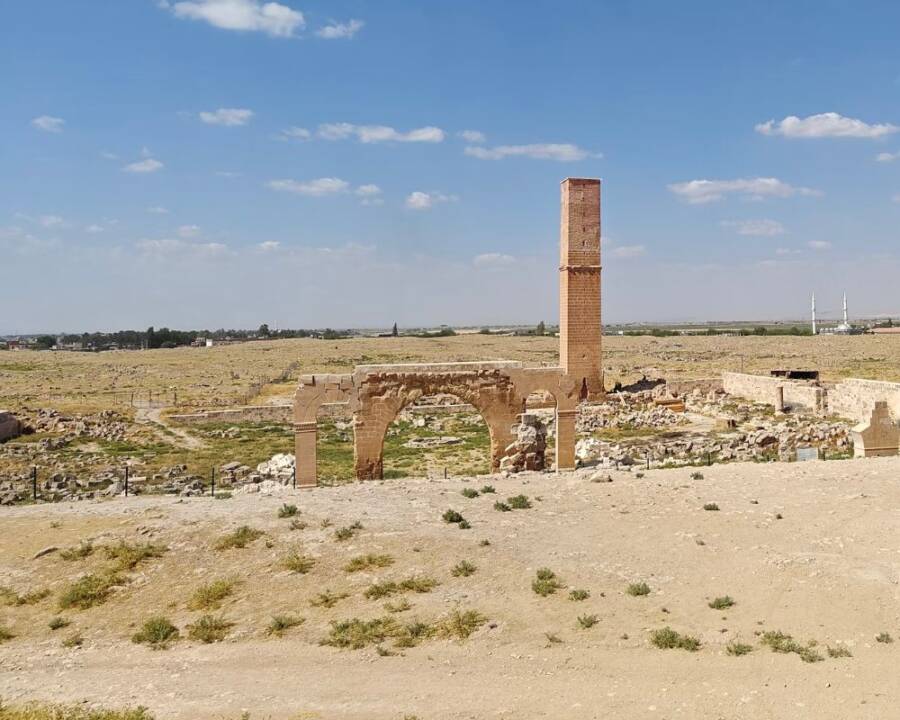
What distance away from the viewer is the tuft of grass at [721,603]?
29.9 ft

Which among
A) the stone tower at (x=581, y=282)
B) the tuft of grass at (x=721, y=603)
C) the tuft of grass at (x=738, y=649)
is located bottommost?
the tuft of grass at (x=738, y=649)

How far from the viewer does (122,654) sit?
880 centimetres

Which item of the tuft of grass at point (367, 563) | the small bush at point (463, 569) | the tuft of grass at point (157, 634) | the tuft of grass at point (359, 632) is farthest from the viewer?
the tuft of grass at point (367, 563)

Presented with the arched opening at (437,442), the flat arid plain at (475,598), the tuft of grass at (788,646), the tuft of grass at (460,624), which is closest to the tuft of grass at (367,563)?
the flat arid plain at (475,598)

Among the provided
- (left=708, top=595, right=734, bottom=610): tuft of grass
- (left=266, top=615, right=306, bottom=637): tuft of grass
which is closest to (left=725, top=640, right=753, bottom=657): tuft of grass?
(left=708, top=595, right=734, bottom=610): tuft of grass

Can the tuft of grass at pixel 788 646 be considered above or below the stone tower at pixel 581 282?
below

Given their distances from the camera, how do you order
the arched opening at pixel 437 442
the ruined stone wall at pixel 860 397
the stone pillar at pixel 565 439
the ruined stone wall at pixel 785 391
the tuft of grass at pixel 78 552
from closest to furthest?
1. the tuft of grass at pixel 78 552
2. the stone pillar at pixel 565 439
3. the arched opening at pixel 437 442
4. the ruined stone wall at pixel 860 397
5. the ruined stone wall at pixel 785 391

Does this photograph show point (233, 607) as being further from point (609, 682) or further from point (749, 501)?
point (749, 501)

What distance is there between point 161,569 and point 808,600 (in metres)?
9.68

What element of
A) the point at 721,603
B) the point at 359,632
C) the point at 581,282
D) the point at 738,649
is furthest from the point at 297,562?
the point at 581,282

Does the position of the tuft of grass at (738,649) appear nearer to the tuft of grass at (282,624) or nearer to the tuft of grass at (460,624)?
the tuft of grass at (460,624)

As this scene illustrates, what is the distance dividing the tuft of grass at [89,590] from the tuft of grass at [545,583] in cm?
642

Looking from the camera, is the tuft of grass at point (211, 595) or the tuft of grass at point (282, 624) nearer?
the tuft of grass at point (282, 624)

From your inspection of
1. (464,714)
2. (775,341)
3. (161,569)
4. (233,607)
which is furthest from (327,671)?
(775,341)
